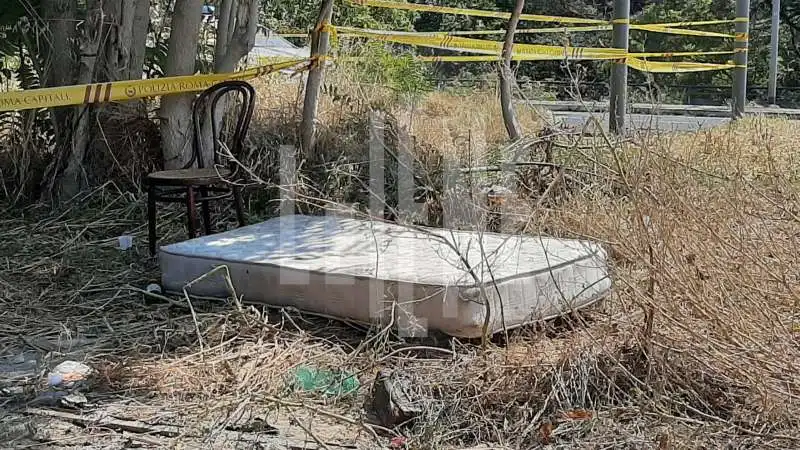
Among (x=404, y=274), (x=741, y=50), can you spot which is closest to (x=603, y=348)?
(x=404, y=274)

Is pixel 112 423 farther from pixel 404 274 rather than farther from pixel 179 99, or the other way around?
pixel 179 99

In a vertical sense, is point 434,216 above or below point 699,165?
below

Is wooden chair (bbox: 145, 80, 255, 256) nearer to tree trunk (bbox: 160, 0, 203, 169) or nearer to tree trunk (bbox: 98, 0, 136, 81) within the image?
tree trunk (bbox: 160, 0, 203, 169)

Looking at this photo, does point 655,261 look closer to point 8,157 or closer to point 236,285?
point 236,285

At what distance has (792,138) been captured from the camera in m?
8.68

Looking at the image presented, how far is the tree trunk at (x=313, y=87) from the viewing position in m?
7.15

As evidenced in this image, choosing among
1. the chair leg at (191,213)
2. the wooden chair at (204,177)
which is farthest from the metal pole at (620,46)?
the chair leg at (191,213)

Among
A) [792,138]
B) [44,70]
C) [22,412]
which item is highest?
[44,70]

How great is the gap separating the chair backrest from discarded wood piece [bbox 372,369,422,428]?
9.78 ft

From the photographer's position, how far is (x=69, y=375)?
13.7 ft

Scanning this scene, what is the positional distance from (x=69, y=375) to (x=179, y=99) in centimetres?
331

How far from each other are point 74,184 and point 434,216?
2725 mm

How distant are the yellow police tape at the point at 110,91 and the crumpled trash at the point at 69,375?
8.59 ft

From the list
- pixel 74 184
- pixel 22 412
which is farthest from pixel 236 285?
pixel 74 184
